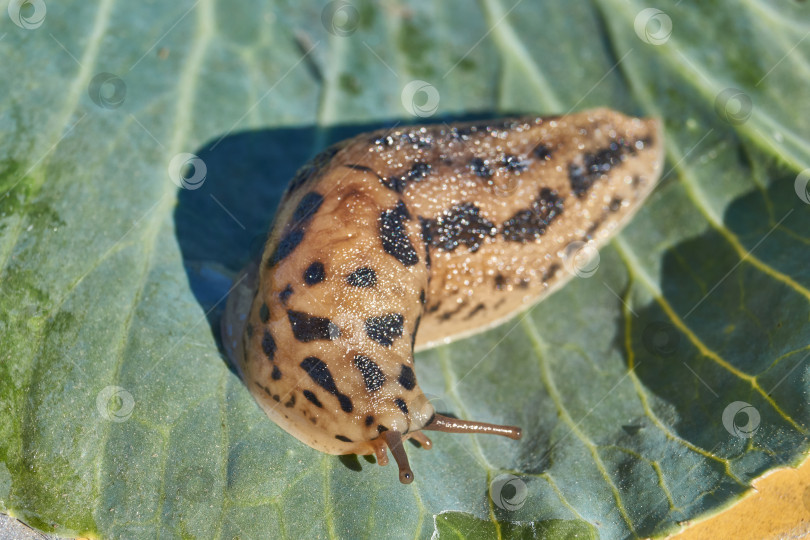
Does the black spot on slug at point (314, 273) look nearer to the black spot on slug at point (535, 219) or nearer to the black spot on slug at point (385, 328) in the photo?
the black spot on slug at point (385, 328)

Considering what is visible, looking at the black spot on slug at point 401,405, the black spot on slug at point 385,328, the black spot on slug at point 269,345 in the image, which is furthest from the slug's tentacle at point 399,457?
the black spot on slug at point 269,345

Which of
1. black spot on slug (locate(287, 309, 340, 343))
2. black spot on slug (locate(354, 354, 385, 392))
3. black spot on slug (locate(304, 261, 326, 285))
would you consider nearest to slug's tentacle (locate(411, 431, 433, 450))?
black spot on slug (locate(354, 354, 385, 392))

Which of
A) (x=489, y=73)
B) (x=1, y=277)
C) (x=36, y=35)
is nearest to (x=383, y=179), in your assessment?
(x=489, y=73)

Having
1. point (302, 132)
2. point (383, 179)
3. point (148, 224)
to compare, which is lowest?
point (148, 224)

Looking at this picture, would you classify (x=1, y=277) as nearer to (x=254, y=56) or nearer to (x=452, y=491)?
(x=254, y=56)

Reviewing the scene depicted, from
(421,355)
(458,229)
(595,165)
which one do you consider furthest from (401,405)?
(595,165)

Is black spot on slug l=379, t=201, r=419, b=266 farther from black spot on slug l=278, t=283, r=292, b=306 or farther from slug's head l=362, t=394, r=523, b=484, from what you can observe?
slug's head l=362, t=394, r=523, b=484

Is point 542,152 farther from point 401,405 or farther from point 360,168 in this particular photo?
point 401,405
